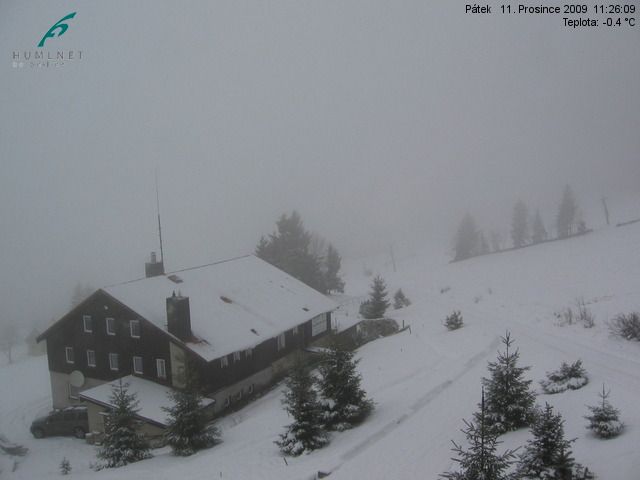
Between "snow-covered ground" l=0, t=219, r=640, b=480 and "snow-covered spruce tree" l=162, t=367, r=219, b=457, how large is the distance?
67cm

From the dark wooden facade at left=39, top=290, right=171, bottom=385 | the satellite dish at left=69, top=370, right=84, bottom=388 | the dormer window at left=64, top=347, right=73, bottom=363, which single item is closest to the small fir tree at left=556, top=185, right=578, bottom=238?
the dark wooden facade at left=39, top=290, right=171, bottom=385

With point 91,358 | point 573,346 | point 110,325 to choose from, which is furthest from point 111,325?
point 573,346

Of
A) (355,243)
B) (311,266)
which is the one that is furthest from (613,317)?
(355,243)

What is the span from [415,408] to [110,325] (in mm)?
21277

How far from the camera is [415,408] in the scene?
58.2 feet

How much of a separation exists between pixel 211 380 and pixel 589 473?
20.8 meters

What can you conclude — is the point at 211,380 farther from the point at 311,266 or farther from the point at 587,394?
the point at 311,266

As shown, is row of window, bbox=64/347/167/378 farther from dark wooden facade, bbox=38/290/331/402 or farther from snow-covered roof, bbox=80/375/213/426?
snow-covered roof, bbox=80/375/213/426

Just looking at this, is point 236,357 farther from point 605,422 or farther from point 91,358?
point 605,422

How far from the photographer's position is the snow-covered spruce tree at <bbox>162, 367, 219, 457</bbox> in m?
18.6

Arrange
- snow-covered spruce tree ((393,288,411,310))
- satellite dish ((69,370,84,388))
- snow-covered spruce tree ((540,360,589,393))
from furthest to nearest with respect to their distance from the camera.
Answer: snow-covered spruce tree ((393,288,411,310)), satellite dish ((69,370,84,388)), snow-covered spruce tree ((540,360,589,393))

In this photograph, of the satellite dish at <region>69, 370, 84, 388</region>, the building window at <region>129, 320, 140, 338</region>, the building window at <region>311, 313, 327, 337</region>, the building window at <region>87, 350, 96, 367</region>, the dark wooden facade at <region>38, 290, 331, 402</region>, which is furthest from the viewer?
the building window at <region>311, 313, 327, 337</region>

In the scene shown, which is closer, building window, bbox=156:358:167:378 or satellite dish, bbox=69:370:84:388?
building window, bbox=156:358:167:378

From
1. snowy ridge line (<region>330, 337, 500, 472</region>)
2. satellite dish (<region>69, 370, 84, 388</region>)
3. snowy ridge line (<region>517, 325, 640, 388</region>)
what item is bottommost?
satellite dish (<region>69, 370, 84, 388</region>)
